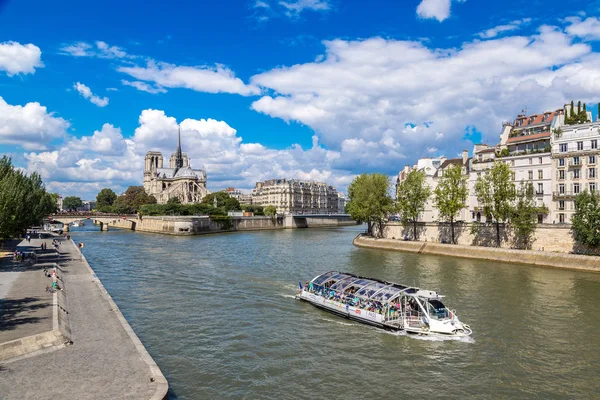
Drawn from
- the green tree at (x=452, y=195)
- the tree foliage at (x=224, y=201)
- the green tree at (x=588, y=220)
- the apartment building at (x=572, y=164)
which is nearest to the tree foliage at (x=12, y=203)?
the green tree at (x=452, y=195)

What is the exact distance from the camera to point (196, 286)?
3541 centimetres

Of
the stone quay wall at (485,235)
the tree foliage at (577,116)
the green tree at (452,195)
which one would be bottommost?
the stone quay wall at (485,235)

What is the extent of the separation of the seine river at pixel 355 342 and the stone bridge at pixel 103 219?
8691 centimetres

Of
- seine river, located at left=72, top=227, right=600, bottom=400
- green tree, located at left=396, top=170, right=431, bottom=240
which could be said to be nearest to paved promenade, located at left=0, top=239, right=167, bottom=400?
seine river, located at left=72, top=227, right=600, bottom=400

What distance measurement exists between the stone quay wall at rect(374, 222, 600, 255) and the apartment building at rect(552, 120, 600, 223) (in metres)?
4.18

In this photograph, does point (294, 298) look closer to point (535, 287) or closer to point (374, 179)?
point (535, 287)

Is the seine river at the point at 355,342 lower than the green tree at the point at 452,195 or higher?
lower

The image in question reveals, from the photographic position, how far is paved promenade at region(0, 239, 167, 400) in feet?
42.3

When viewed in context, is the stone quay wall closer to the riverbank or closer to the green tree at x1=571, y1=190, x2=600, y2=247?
the riverbank

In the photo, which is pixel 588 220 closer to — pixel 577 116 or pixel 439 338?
pixel 577 116

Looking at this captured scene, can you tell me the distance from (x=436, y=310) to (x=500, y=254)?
3172cm

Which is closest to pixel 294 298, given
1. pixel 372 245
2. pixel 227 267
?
pixel 227 267

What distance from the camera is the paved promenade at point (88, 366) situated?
12906 mm

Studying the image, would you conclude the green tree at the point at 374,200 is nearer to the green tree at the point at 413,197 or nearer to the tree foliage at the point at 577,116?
the green tree at the point at 413,197
